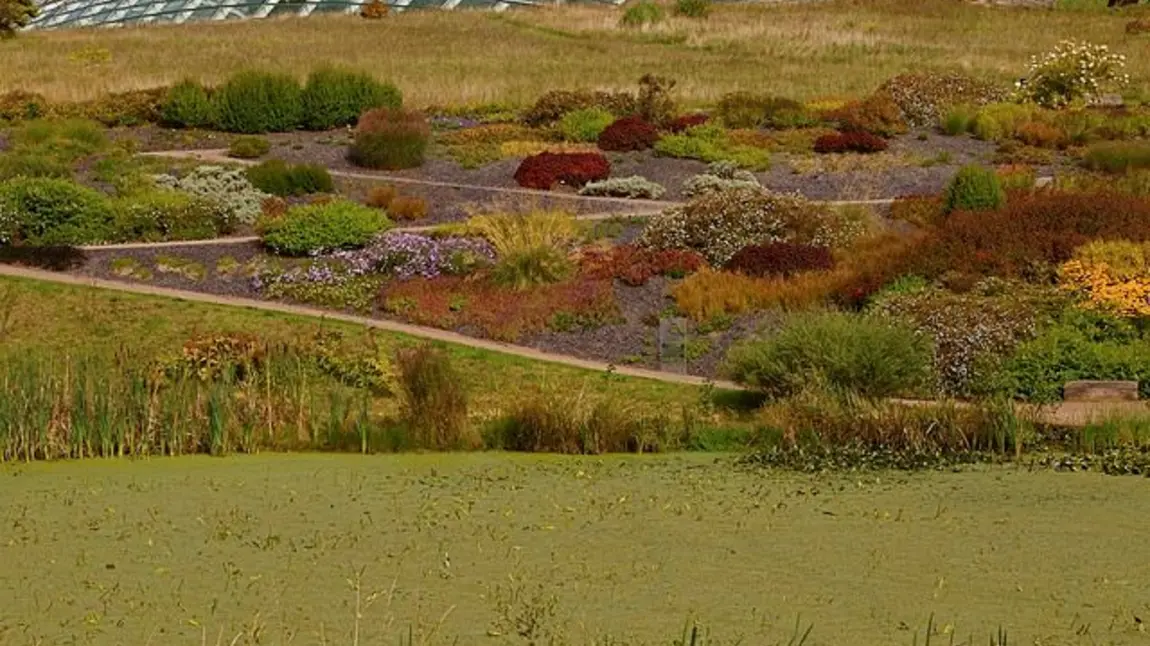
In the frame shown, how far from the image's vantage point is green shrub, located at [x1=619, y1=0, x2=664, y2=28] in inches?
2099

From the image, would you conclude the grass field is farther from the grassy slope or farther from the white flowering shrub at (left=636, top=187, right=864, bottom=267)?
the white flowering shrub at (left=636, top=187, right=864, bottom=267)

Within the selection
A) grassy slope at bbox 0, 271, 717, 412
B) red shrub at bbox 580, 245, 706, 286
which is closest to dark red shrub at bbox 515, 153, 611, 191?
red shrub at bbox 580, 245, 706, 286

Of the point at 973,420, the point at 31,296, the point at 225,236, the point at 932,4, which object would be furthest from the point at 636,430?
the point at 932,4

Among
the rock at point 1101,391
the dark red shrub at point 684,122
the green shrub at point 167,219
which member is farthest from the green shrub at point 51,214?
the rock at point 1101,391

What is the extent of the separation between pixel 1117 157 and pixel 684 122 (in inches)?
315

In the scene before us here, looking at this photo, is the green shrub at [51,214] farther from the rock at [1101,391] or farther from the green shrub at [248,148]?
the rock at [1101,391]

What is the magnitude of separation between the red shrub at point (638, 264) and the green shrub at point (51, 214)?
622 cm

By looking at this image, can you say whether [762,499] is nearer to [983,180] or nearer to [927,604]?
[927,604]

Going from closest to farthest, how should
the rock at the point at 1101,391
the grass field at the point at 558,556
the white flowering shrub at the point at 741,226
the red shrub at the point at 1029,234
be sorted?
the grass field at the point at 558,556, the rock at the point at 1101,391, the red shrub at the point at 1029,234, the white flowering shrub at the point at 741,226

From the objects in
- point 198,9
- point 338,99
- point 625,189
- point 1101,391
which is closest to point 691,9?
point 198,9

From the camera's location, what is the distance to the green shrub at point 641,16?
175 feet

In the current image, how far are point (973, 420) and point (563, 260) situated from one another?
8.11 m

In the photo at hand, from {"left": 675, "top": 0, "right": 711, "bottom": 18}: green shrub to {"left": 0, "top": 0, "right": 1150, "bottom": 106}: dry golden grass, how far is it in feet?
1.75

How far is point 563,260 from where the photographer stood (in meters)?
19.8
